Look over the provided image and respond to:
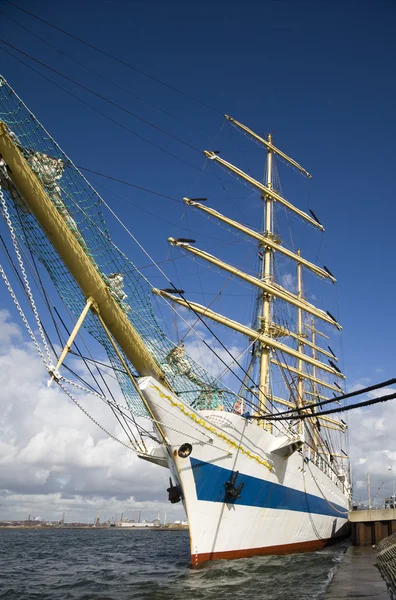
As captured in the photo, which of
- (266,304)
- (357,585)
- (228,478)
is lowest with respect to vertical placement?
(357,585)

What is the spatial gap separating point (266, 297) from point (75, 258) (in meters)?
14.2

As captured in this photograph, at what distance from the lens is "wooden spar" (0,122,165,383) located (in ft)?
31.5

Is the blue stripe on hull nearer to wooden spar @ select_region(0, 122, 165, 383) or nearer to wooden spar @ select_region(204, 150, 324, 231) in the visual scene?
wooden spar @ select_region(0, 122, 165, 383)

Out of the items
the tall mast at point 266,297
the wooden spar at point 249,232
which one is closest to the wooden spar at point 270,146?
the tall mast at point 266,297

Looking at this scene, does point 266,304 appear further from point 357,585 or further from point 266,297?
point 357,585

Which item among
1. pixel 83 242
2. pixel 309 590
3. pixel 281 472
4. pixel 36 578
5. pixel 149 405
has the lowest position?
pixel 36 578

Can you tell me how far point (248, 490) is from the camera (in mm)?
13875

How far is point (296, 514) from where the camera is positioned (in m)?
16.7

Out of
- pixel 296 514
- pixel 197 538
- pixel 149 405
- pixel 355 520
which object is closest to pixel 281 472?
pixel 296 514

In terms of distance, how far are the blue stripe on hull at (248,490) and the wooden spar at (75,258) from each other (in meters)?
2.99

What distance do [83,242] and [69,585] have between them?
8.54m

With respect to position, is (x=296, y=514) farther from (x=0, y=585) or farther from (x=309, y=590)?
(x=0, y=585)

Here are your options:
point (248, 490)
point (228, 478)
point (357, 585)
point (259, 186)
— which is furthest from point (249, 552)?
point (259, 186)

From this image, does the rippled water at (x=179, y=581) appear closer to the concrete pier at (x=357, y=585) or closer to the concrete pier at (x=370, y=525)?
the concrete pier at (x=357, y=585)
